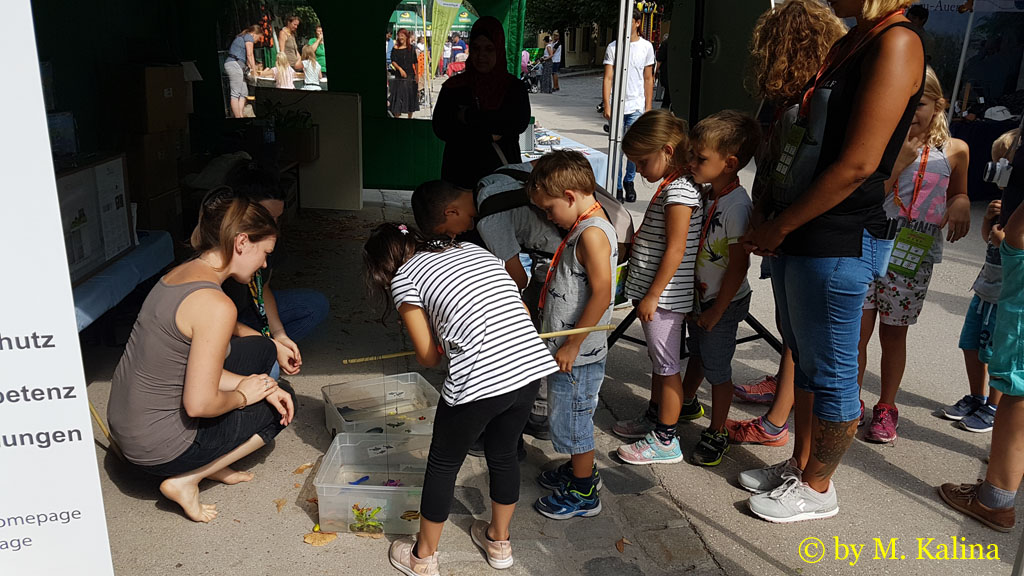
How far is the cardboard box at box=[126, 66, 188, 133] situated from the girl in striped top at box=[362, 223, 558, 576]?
3.77m

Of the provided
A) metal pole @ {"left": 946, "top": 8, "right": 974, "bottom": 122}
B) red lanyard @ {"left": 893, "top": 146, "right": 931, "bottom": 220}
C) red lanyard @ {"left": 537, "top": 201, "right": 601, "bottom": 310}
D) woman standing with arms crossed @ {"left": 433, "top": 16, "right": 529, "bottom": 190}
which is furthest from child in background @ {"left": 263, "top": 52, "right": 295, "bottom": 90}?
metal pole @ {"left": 946, "top": 8, "right": 974, "bottom": 122}

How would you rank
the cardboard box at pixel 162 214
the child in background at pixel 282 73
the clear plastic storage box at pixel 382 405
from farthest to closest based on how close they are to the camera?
1. the child in background at pixel 282 73
2. the cardboard box at pixel 162 214
3. the clear plastic storage box at pixel 382 405

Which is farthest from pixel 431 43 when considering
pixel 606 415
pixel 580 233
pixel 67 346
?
pixel 67 346

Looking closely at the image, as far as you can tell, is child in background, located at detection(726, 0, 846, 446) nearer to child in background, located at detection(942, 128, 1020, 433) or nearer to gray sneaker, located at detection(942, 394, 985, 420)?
child in background, located at detection(942, 128, 1020, 433)

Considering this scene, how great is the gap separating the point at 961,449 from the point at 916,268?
863mm

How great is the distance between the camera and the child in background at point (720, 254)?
2789mm

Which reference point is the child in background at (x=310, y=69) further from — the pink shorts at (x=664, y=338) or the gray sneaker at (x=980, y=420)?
the gray sneaker at (x=980, y=420)

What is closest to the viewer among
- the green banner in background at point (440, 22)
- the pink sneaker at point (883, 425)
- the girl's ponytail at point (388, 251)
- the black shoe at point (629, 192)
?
the girl's ponytail at point (388, 251)

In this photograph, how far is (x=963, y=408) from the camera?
3.68m

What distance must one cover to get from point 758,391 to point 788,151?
1713 millimetres

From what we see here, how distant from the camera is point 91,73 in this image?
5.31 m

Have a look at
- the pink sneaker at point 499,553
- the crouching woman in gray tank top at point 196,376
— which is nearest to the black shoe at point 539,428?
the pink sneaker at point 499,553

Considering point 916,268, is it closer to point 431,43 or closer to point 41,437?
point 41,437

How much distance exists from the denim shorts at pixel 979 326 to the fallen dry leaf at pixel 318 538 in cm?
287
